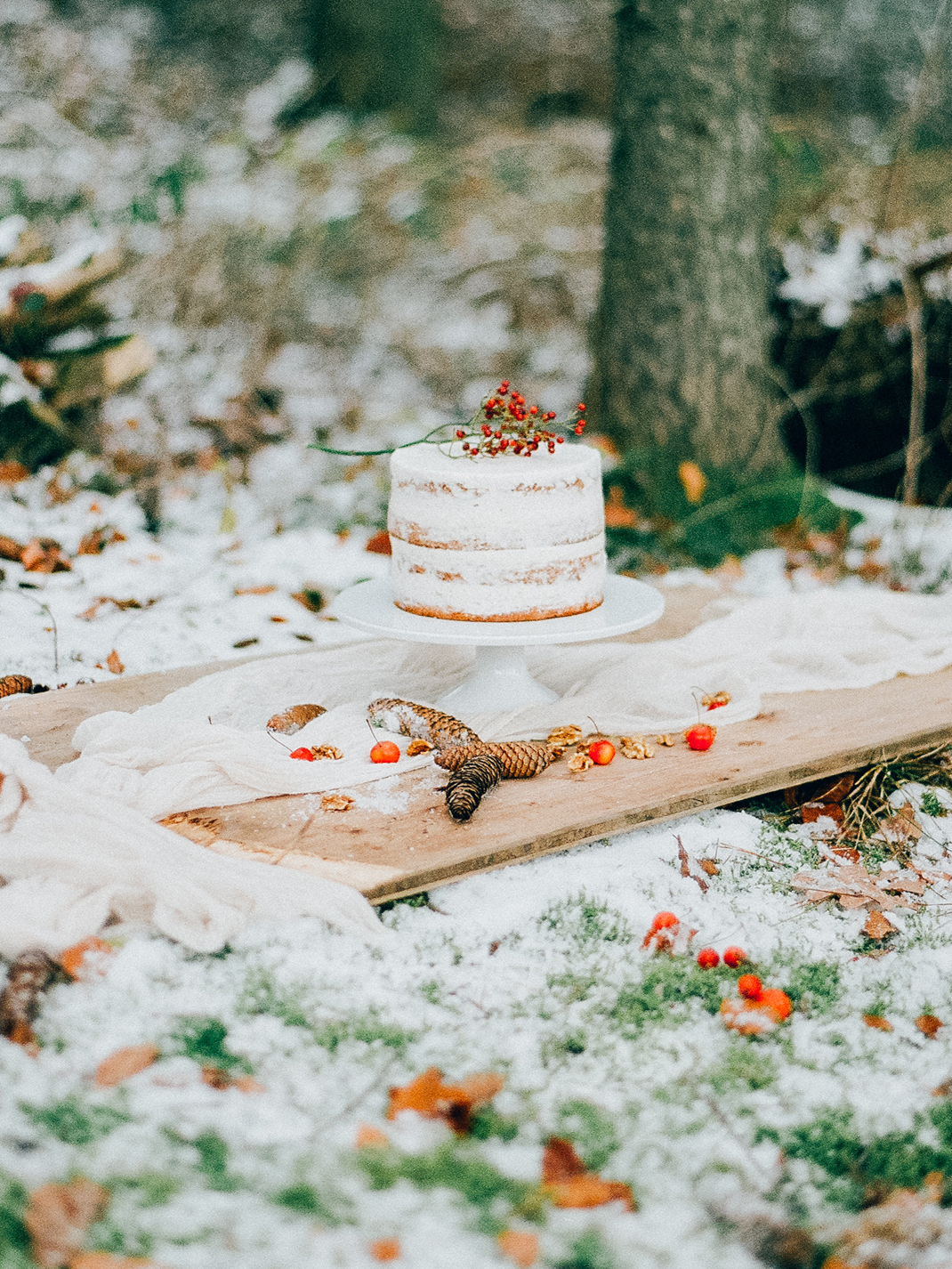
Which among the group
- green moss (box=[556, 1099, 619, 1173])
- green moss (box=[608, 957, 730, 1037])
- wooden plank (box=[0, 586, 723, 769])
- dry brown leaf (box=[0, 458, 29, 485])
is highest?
dry brown leaf (box=[0, 458, 29, 485])

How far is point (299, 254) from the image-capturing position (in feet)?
21.3

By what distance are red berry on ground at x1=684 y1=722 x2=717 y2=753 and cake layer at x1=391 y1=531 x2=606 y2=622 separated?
0.41m

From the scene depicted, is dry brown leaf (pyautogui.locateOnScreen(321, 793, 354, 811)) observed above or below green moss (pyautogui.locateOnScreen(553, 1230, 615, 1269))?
above

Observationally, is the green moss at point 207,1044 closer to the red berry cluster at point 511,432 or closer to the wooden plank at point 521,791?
the wooden plank at point 521,791

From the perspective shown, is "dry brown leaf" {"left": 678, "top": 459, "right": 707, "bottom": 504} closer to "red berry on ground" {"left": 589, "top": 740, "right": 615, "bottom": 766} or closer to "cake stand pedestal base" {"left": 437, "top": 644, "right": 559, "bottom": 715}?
"cake stand pedestal base" {"left": 437, "top": 644, "right": 559, "bottom": 715}

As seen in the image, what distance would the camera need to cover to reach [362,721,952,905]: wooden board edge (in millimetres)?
2271

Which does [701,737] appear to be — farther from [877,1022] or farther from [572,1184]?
[572,1184]

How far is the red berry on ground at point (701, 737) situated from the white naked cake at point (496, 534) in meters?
0.41

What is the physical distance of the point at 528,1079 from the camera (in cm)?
189

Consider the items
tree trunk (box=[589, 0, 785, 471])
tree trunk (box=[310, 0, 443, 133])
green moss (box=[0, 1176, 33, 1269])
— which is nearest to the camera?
green moss (box=[0, 1176, 33, 1269])

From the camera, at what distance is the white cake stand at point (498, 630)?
2.76 meters

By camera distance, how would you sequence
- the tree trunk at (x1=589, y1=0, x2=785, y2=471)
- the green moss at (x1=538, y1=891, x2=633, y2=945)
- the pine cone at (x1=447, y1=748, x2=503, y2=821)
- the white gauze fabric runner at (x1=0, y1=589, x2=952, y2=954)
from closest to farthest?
the white gauze fabric runner at (x1=0, y1=589, x2=952, y2=954)
the green moss at (x1=538, y1=891, x2=633, y2=945)
the pine cone at (x1=447, y1=748, x2=503, y2=821)
the tree trunk at (x1=589, y1=0, x2=785, y2=471)

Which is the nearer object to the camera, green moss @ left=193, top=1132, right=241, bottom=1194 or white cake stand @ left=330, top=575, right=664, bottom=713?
green moss @ left=193, top=1132, right=241, bottom=1194

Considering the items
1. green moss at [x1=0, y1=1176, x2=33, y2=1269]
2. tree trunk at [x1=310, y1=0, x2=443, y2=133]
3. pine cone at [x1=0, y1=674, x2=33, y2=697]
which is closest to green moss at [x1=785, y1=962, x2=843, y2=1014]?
green moss at [x1=0, y1=1176, x2=33, y2=1269]
